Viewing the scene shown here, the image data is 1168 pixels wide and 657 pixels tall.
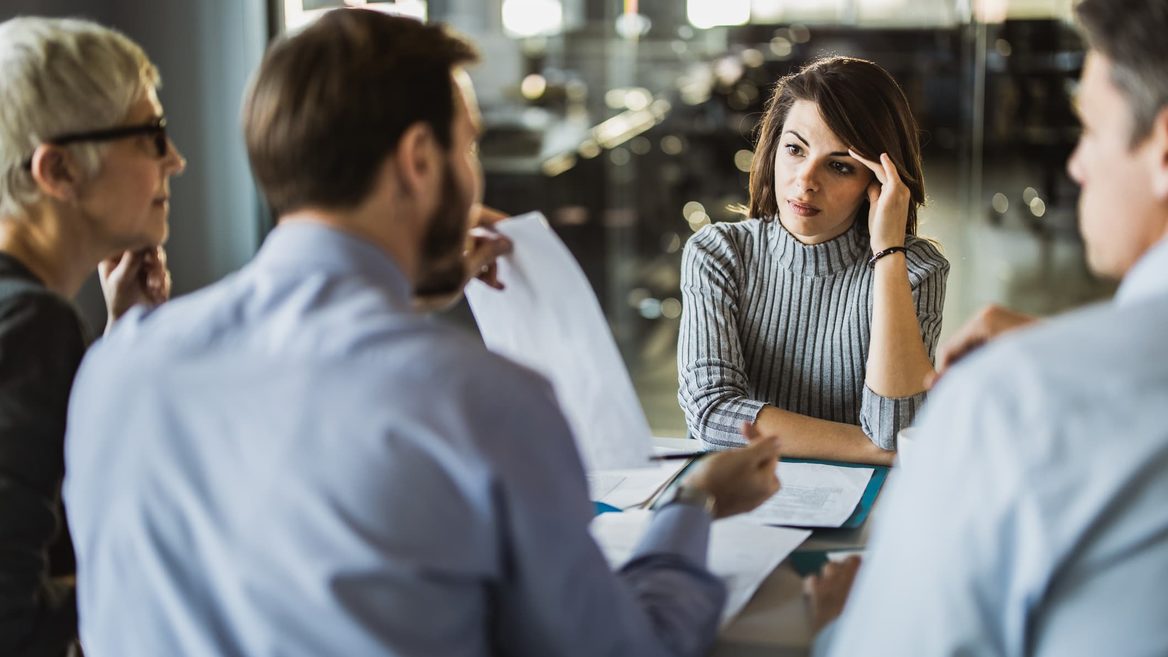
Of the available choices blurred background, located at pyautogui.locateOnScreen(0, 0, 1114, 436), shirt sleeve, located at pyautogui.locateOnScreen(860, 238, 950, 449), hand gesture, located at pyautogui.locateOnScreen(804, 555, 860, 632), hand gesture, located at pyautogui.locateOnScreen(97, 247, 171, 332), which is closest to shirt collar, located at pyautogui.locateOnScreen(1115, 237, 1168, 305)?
hand gesture, located at pyautogui.locateOnScreen(804, 555, 860, 632)

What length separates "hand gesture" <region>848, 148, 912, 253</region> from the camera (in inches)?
81.8

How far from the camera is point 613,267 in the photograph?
482 cm

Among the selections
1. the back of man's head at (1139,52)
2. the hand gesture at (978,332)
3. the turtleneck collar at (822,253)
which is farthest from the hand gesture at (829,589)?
the turtleneck collar at (822,253)

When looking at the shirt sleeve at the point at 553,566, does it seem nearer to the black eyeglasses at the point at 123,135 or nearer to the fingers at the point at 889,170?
the black eyeglasses at the point at 123,135

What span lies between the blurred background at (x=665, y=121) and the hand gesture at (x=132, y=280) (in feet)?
7.48

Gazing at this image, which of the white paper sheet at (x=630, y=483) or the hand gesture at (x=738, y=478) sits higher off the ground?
the hand gesture at (x=738, y=478)

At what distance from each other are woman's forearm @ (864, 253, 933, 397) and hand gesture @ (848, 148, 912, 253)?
0.12 feet

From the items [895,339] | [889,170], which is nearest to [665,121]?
[889,170]

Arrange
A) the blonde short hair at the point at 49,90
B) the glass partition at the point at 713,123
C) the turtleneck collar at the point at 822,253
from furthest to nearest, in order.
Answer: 1. the glass partition at the point at 713,123
2. the turtleneck collar at the point at 822,253
3. the blonde short hair at the point at 49,90

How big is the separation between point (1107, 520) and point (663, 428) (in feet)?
13.0

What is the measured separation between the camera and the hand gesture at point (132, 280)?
6.01 ft

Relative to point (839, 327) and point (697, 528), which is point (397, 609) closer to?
point (697, 528)

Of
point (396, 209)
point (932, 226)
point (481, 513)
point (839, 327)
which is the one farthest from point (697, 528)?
point (932, 226)

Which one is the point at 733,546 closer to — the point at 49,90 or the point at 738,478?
the point at 738,478
